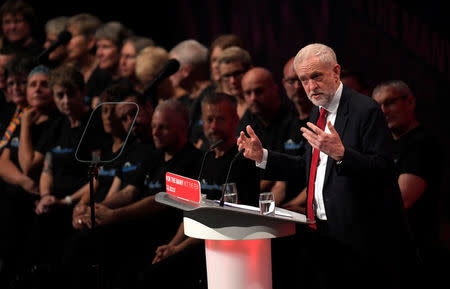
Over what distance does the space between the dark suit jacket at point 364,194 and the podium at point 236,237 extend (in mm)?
169

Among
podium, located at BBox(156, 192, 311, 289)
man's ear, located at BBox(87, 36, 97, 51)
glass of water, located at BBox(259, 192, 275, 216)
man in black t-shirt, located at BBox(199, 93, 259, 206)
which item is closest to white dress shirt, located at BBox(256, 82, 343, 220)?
podium, located at BBox(156, 192, 311, 289)

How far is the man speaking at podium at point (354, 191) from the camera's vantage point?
278 cm

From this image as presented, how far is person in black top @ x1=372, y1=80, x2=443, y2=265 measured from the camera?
3621 mm

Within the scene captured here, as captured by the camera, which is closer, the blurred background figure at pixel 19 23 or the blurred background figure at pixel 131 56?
the blurred background figure at pixel 131 56

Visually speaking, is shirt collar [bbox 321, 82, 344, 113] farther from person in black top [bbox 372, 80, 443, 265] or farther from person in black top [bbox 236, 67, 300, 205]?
person in black top [bbox 236, 67, 300, 205]

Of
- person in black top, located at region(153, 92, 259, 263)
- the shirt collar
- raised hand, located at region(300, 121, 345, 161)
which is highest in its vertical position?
the shirt collar

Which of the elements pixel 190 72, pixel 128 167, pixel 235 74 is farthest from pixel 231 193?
pixel 190 72

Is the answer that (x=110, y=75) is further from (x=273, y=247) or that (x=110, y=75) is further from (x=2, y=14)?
(x=273, y=247)

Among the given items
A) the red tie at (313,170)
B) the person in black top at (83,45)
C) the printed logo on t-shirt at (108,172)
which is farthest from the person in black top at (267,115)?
the person in black top at (83,45)

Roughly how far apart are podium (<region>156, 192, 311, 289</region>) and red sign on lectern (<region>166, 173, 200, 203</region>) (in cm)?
3

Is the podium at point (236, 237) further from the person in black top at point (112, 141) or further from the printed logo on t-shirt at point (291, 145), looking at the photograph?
the person in black top at point (112, 141)

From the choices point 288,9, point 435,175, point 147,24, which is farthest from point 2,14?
point 435,175

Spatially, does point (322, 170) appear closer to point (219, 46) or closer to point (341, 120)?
point (341, 120)

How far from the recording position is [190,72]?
5.34 metres
